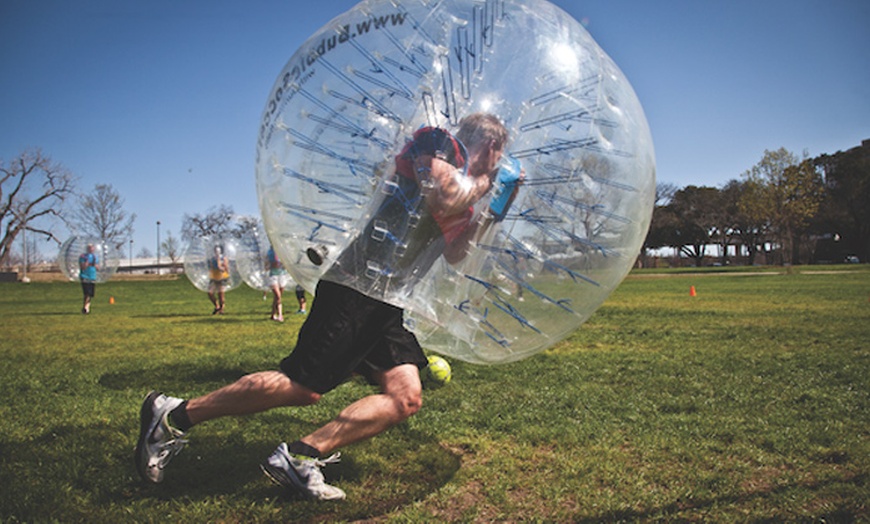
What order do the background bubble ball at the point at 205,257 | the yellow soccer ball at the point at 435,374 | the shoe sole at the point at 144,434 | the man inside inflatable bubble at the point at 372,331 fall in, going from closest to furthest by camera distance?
the man inside inflatable bubble at the point at 372,331, the shoe sole at the point at 144,434, the yellow soccer ball at the point at 435,374, the background bubble ball at the point at 205,257

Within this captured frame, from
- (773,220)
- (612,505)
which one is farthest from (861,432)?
(773,220)

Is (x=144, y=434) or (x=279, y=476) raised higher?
(x=144, y=434)

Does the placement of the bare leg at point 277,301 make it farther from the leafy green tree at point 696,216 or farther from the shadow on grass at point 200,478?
the leafy green tree at point 696,216

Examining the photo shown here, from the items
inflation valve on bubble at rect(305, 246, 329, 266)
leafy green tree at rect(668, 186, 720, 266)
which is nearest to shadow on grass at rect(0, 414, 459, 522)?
inflation valve on bubble at rect(305, 246, 329, 266)

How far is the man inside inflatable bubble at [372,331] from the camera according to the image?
2748 mm

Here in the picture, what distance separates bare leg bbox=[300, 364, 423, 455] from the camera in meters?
3.01

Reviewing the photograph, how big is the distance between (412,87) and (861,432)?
3861 mm

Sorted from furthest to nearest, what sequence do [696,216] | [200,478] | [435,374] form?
[696,216]
[435,374]
[200,478]

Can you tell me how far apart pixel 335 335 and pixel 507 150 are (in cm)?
125

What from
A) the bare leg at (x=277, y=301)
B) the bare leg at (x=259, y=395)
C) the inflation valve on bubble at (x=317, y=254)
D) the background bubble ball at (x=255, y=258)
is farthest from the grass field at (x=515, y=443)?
the background bubble ball at (x=255, y=258)

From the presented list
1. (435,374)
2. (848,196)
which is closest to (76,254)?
(435,374)

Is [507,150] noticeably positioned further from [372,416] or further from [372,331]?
[372,416]

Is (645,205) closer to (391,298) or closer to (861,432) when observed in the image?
(391,298)

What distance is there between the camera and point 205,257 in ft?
54.3
